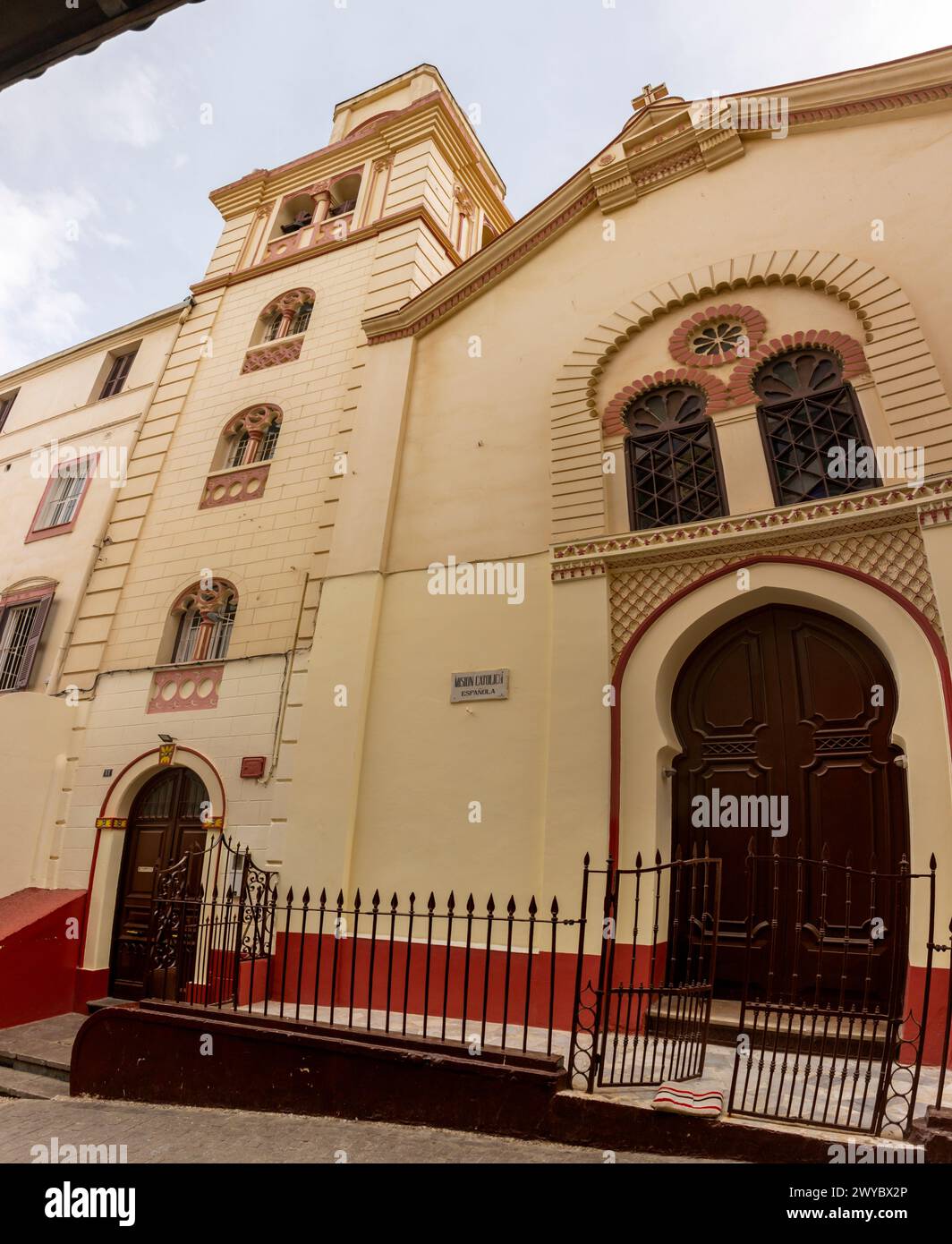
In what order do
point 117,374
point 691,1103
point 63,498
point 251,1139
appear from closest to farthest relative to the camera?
point 691,1103, point 251,1139, point 63,498, point 117,374

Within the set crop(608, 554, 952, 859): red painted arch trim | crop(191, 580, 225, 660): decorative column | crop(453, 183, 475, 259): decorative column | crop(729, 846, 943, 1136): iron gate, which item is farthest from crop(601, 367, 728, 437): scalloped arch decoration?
crop(453, 183, 475, 259): decorative column

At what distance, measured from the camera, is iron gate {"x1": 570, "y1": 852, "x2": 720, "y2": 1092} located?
5012 mm

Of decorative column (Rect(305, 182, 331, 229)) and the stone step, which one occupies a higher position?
decorative column (Rect(305, 182, 331, 229))

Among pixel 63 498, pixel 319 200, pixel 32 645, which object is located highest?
pixel 319 200

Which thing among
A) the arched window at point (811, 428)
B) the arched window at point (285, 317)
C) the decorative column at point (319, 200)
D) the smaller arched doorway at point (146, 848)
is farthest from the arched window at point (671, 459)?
the decorative column at point (319, 200)

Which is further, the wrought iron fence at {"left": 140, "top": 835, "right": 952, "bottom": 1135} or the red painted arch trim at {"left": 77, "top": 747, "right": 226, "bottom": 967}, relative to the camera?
the red painted arch trim at {"left": 77, "top": 747, "right": 226, "bottom": 967}

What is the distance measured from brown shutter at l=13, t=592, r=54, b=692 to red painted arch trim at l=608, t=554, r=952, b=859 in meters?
9.71

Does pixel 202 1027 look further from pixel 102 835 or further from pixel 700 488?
pixel 700 488

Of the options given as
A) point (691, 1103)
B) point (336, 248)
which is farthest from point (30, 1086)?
point (336, 248)

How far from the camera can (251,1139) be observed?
4.98m

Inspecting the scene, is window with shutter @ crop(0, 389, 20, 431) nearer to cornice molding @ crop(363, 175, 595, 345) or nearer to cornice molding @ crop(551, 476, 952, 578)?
cornice molding @ crop(363, 175, 595, 345)

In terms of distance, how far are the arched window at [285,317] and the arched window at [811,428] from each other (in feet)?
29.8

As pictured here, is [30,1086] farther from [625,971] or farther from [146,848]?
[625,971]

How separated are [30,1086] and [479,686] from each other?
5766 millimetres
